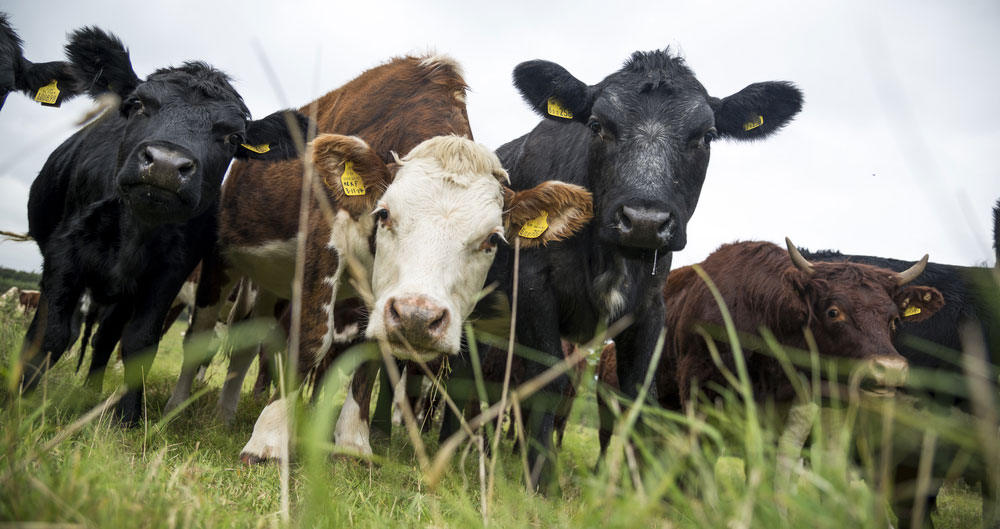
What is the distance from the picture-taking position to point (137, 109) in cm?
424

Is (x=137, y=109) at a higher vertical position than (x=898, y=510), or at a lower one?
higher

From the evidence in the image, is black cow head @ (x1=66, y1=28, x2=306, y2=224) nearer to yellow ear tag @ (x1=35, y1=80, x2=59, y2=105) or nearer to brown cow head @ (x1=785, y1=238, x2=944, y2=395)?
yellow ear tag @ (x1=35, y1=80, x2=59, y2=105)

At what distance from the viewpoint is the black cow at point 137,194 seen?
12.2ft

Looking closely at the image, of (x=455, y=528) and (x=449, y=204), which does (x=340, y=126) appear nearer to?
(x=449, y=204)

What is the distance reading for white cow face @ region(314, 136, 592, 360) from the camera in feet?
10.5

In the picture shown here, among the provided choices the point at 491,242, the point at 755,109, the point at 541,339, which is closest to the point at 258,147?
the point at 491,242

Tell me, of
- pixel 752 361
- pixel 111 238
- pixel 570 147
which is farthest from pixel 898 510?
pixel 111 238

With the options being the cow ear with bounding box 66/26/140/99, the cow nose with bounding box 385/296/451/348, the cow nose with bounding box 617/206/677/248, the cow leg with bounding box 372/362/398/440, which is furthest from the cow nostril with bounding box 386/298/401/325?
the cow ear with bounding box 66/26/140/99

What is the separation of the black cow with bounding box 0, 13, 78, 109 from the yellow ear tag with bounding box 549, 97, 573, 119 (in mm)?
3643

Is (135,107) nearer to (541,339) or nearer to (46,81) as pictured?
(46,81)

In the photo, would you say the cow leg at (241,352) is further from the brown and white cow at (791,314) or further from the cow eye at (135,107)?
the brown and white cow at (791,314)

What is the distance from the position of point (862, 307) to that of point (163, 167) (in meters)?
4.76

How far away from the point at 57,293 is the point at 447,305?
245 cm

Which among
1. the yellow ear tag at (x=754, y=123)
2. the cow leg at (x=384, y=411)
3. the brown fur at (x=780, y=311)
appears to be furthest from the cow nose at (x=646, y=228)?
the cow leg at (x=384, y=411)
